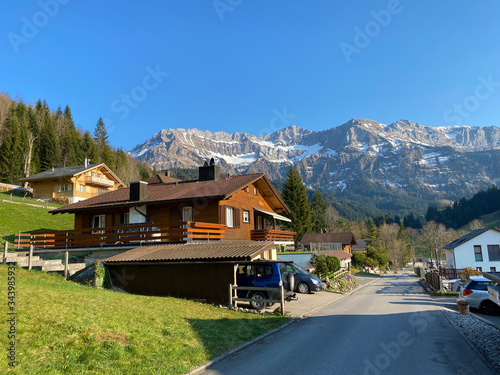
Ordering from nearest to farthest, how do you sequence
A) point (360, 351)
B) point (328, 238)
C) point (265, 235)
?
1. point (360, 351)
2. point (265, 235)
3. point (328, 238)

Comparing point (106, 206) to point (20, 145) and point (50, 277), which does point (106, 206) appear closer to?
point (50, 277)

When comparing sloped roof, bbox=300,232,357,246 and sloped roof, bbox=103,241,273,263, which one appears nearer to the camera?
sloped roof, bbox=103,241,273,263

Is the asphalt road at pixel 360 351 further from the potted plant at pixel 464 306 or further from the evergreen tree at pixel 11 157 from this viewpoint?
the evergreen tree at pixel 11 157

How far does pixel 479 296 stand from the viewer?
15406 millimetres

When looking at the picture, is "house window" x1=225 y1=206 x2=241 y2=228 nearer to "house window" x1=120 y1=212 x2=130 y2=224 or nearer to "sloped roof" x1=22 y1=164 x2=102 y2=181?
"house window" x1=120 y1=212 x2=130 y2=224

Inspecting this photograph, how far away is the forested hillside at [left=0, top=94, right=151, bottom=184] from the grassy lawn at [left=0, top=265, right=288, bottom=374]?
59.9 meters

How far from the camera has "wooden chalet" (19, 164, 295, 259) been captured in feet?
69.3

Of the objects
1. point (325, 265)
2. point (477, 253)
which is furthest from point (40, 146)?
point (477, 253)

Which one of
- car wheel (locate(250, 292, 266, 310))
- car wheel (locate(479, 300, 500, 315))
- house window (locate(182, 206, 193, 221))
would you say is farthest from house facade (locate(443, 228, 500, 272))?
car wheel (locate(250, 292, 266, 310))

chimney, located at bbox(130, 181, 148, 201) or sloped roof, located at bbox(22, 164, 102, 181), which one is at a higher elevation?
sloped roof, located at bbox(22, 164, 102, 181)

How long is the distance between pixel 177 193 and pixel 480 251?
5115cm

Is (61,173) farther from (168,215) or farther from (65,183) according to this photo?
(168,215)

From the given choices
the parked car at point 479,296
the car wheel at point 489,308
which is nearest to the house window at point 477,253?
the parked car at point 479,296

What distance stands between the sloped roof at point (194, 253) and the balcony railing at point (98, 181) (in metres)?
40.4
